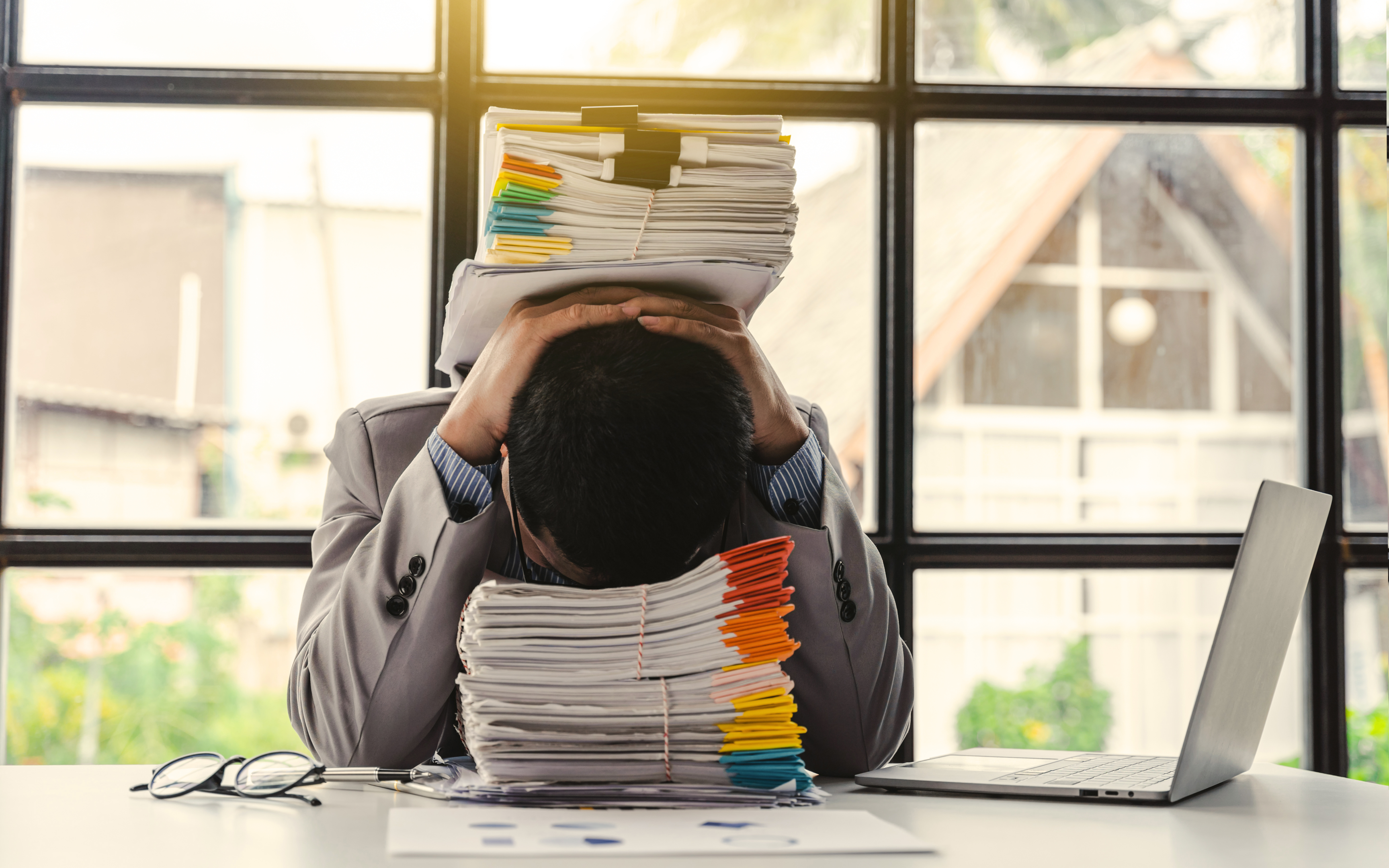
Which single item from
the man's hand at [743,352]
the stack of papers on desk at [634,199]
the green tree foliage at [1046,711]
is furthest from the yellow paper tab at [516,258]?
the green tree foliage at [1046,711]

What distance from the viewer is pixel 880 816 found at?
2.79 ft

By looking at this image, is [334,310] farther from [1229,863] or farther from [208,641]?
[1229,863]

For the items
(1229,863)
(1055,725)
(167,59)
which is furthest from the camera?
(1055,725)

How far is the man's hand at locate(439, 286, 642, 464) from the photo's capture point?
1025 millimetres

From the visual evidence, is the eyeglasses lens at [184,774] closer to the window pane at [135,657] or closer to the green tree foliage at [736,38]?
the window pane at [135,657]

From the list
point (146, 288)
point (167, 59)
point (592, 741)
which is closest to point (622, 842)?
point (592, 741)

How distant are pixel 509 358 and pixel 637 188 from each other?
0.25 metres

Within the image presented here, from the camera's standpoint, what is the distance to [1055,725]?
92.4 inches

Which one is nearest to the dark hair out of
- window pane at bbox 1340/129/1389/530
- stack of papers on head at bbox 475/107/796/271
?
stack of papers on head at bbox 475/107/796/271

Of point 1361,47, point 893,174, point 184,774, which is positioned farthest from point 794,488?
point 1361,47

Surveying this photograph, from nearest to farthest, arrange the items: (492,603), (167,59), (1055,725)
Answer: (492,603) < (167,59) < (1055,725)

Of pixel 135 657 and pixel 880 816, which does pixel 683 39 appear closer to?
pixel 135 657

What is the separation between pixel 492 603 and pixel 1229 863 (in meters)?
0.54

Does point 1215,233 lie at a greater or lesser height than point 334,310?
greater
